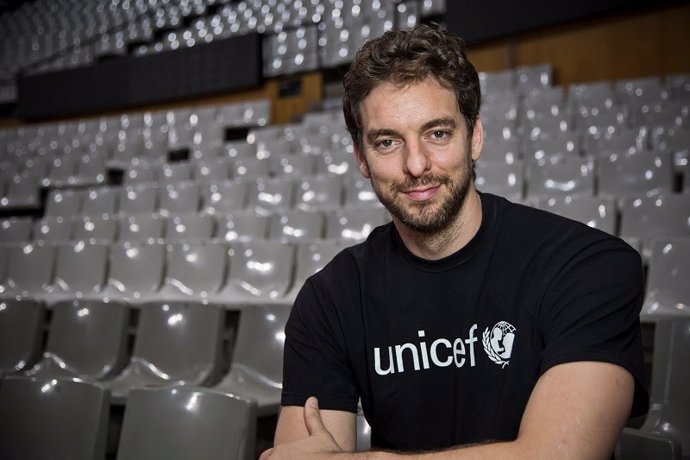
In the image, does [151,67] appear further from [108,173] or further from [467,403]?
[467,403]

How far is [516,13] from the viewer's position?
4.30 metres

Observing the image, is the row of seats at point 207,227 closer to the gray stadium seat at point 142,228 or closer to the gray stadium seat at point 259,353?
the gray stadium seat at point 142,228

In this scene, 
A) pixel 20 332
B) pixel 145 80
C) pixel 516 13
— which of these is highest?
pixel 516 13

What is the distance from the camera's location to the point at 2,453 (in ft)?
4.13

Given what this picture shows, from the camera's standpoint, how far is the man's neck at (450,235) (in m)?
0.82

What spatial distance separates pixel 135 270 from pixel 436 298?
195cm

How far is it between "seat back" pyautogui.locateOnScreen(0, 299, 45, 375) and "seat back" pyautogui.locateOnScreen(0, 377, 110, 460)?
0.66m

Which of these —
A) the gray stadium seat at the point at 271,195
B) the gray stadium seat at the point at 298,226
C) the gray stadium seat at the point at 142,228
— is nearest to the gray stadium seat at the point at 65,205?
the gray stadium seat at the point at 142,228

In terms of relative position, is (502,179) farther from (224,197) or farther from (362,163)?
(362,163)

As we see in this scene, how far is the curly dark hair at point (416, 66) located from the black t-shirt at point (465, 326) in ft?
0.45

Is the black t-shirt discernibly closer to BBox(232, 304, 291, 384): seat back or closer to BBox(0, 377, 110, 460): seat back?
BBox(0, 377, 110, 460): seat back

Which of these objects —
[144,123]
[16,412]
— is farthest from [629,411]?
[144,123]

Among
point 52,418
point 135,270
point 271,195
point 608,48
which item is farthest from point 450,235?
point 608,48

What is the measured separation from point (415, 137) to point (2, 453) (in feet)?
3.25
